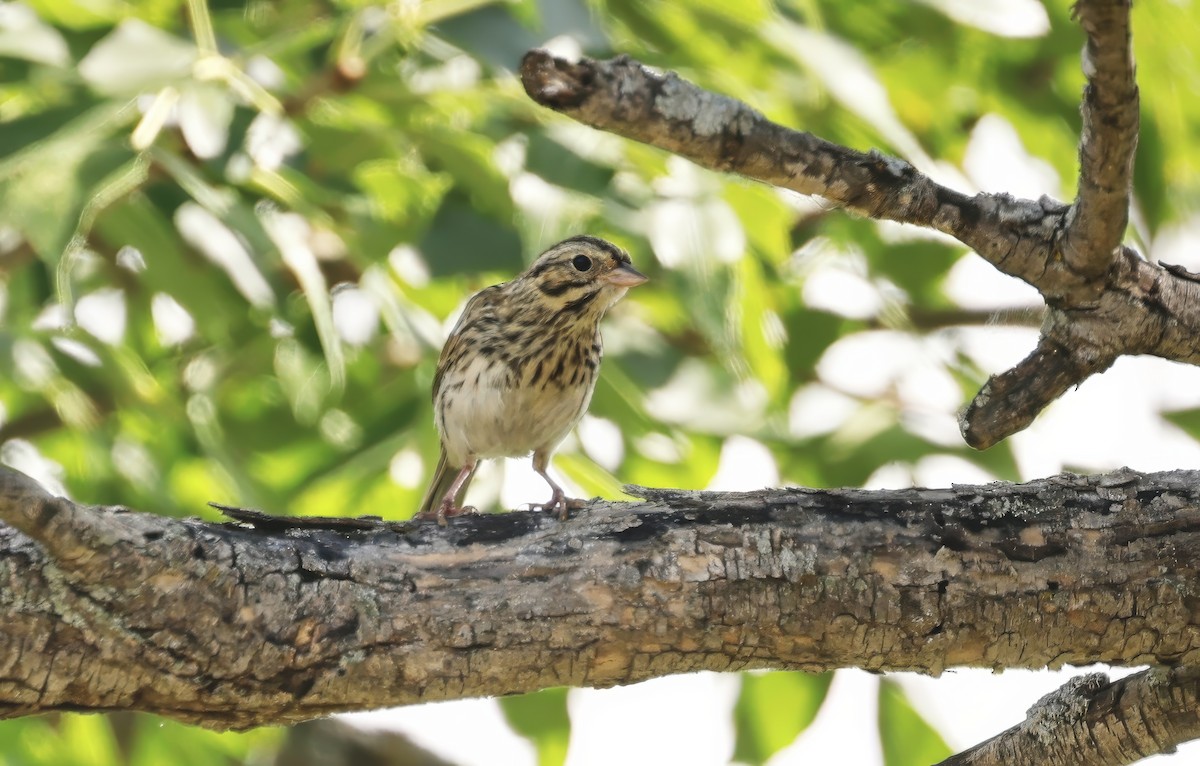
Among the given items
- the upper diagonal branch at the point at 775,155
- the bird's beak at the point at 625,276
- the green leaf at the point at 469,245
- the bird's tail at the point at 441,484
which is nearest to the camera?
the upper diagonal branch at the point at 775,155

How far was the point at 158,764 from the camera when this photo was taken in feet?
19.9

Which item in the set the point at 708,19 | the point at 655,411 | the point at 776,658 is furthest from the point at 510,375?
the point at 776,658

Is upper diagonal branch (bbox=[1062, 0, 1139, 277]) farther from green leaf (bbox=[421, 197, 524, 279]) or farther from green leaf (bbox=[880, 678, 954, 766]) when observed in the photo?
green leaf (bbox=[880, 678, 954, 766])

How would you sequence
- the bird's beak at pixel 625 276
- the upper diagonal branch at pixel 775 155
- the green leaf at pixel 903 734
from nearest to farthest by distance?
1. the upper diagonal branch at pixel 775 155
2. the green leaf at pixel 903 734
3. the bird's beak at pixel 625 276

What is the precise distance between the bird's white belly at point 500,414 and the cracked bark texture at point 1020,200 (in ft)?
8.74

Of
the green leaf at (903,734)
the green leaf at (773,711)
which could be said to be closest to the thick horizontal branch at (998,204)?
the green leaf at (903,734)

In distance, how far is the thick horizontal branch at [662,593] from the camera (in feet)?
9.48

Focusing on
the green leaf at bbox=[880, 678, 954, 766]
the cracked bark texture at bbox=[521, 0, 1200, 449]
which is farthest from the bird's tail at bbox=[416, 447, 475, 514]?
the cracked bark texture at bbox=[521, 0, 1200, 449]

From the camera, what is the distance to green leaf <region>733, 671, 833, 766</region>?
546cm

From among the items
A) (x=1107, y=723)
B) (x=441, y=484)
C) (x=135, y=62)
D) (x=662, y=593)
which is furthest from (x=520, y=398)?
(x=1107, y=723)

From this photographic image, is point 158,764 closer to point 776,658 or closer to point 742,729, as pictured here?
point 742,729

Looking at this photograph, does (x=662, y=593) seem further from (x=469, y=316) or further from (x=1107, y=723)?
(x=469, y=316)

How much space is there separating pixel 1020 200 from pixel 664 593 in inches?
42.5

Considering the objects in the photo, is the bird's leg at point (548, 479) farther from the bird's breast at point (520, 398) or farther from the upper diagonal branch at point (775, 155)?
the upper diagonal branch at point (775, 155)
